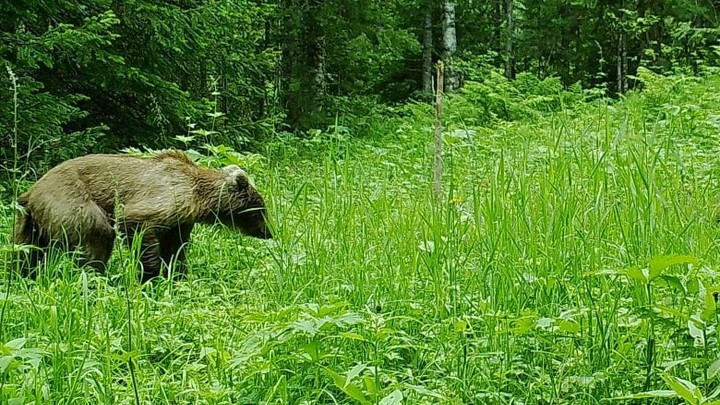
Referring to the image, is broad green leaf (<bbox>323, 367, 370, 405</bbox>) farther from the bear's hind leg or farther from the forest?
the bear's hind leg

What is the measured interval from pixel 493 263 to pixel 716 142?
4.59m

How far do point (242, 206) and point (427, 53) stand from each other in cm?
1604

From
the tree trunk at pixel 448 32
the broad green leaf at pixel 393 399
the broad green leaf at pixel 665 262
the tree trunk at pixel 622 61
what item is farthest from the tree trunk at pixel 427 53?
the broad green leaf at pixel 393 399

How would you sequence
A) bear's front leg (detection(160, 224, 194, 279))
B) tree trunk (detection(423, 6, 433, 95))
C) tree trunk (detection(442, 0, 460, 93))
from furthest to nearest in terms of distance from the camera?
tree trunk (detection(423, 6, 433, 95)) < tree trunk (detection(442, 0, 460, 93)) < bear's front leg (detection(160, 224, 194, 279))

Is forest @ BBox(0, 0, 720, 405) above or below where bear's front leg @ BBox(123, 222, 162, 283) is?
above

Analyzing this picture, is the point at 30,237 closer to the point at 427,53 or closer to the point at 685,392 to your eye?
the point at 685,392

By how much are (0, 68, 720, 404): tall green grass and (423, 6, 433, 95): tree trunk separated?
15633 millimetres

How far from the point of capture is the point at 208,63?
31.4 ft

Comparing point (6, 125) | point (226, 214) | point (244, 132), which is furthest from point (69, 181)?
point (244, 132)

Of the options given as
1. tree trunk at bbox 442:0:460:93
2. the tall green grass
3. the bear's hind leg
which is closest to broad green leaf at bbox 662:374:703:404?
the tall green grass

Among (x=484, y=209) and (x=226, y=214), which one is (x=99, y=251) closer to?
(x=226, y=214)

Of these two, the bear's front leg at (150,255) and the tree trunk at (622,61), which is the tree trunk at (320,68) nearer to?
the tree trunk at (622,61)

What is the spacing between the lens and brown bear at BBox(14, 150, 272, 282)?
489cm

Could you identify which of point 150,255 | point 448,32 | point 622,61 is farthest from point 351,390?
point 622,61
